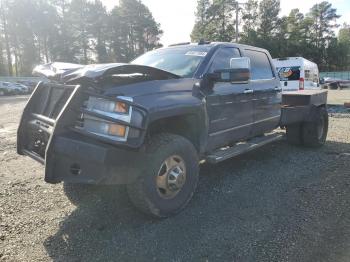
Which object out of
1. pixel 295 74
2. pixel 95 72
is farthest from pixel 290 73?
pixel 95 72

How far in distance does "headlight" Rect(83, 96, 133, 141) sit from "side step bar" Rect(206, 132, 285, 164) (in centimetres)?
147

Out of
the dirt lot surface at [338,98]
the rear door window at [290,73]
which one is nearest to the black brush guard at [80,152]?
the rear door window at [290,73]

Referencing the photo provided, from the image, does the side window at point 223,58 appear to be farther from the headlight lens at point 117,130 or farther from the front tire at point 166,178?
the headlight lens at point 117,130

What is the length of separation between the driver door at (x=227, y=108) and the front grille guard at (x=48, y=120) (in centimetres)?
142

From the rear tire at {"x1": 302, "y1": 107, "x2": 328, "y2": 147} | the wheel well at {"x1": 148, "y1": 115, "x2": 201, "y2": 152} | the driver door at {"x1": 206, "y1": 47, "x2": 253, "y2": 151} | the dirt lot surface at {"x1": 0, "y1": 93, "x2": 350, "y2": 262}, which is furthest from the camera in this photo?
the rear tire at {"x1": 302, "y1": 107, "x2": 328, "y2": 147}

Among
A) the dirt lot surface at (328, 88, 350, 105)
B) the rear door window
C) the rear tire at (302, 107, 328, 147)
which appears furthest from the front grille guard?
the dirt lot surface at (328, 88, 350, 105)

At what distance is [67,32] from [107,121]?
61.8 m

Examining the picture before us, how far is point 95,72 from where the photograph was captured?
356 centimetres

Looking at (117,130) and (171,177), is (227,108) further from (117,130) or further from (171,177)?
(117,130)

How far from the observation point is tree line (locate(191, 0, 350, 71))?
6669 centimetres

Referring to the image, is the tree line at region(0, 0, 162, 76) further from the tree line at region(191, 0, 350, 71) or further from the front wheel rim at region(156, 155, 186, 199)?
the front wheel rim at region(156, 155, 186, 199)

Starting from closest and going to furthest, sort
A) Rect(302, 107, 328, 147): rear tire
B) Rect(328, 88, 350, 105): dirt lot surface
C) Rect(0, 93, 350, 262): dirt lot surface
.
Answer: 1. Rect(0, 93, 350, 262): dirt lot surface
2. Rect(302, 107, 328, 147): rear tire
3. Rect(328, 88, 350, 105): dirt lot surface

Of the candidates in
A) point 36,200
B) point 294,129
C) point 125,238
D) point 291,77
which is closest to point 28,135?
point 36,200

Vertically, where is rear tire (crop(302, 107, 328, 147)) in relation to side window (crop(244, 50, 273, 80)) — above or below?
below
